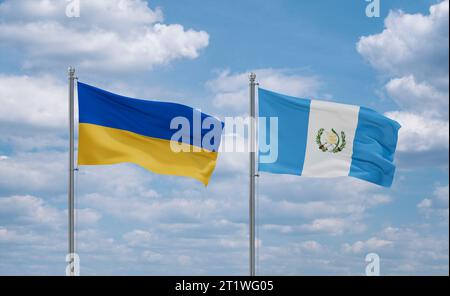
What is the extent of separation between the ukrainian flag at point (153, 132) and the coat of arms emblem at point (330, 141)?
3.66 metres

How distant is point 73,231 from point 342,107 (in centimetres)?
1001

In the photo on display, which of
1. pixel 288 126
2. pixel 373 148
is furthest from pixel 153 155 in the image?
pixel 373 148

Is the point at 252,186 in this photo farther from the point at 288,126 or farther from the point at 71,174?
the point at 71,174

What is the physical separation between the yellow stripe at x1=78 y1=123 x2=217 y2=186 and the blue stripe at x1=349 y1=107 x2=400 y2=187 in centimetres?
524

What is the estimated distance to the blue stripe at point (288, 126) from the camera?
25.2m

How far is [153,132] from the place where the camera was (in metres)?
24.9

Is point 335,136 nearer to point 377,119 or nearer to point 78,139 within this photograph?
point 377,119

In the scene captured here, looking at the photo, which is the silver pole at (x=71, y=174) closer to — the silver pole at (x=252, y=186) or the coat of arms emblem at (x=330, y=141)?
the silver pole at (x=252, y=186)

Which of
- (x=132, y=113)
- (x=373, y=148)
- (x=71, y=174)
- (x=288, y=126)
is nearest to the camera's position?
(x=71, y=174)

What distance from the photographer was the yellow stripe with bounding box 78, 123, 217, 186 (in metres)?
24.5

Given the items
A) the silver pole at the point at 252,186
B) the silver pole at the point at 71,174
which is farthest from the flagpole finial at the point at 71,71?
the silver pole at the point at 252,186

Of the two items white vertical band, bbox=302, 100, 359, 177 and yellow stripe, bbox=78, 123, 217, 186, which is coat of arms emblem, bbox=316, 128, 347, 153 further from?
yellow stripe, bbox=78, 123, 217, 186

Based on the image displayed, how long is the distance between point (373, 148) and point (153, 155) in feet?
25.5
